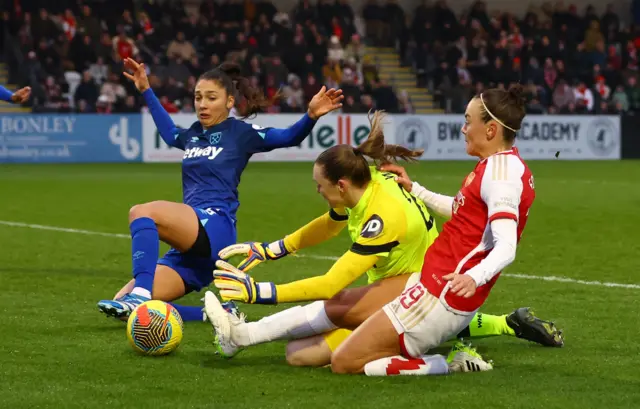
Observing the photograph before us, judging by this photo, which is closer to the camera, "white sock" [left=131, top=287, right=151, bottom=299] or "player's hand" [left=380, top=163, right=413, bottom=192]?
"player's hand" [left=380, top=163, right=413, bottom=192]

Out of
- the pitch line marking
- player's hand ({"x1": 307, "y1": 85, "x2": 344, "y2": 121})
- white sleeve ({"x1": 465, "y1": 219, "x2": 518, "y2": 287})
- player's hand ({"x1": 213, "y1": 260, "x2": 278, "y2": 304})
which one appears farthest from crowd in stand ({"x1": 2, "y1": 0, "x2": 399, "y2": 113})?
white sleeve ({"x1": 465, "y1": 219, "x2": 518, "y2": 287})

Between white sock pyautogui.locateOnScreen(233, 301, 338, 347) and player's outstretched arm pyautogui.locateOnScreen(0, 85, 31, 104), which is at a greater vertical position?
player's outstretched arm pyautogui.locateOnScreen(0, 85, 31, 104)

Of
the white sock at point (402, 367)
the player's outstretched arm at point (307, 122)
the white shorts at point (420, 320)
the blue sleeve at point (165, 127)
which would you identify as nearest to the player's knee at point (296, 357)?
the white sock at point (402, 367)

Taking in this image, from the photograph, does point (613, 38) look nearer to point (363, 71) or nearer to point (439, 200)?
point (363, 71)

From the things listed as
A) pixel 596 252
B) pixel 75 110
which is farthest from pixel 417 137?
pixel 596 252

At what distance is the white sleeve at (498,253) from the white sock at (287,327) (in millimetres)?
1075

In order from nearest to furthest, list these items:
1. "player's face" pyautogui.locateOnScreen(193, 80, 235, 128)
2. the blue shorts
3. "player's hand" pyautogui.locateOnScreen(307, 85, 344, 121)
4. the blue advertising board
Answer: "player's hand" pyautogui.locateOnScreen(307, 85, 344, 121) → the blue shorts → "player's face" pyautogui.locateOnScreen(193, 80, 235, 128) → the blue advertising board

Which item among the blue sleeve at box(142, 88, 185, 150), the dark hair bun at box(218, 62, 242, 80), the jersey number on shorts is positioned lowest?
the jersey number on shorts

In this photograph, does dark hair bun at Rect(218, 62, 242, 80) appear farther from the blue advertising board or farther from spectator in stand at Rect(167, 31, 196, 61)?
spectator in stand at Rect(167, 31, 196, 61)

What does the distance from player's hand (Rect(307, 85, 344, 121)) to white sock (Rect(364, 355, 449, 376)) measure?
1.74 meters

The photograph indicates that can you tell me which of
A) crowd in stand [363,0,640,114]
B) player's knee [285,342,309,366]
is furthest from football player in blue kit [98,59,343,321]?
crowd in stand [363,0,640,114]

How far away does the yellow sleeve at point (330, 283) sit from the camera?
5.27 metres

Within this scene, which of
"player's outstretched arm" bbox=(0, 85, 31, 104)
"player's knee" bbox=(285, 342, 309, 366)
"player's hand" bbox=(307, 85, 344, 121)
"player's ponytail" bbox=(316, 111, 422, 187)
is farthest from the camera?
"player's outstretched arm" bbox=(0, 85, 31, 104)

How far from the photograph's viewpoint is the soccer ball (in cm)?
580
